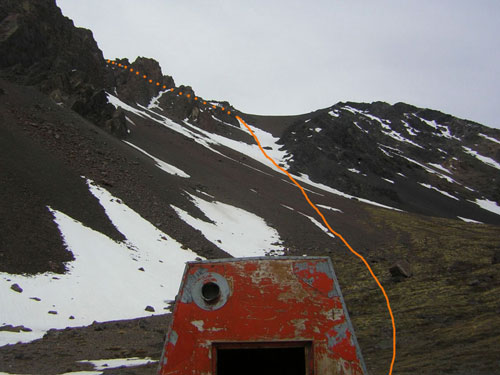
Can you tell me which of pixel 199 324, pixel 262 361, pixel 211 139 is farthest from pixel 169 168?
pixel 199 324

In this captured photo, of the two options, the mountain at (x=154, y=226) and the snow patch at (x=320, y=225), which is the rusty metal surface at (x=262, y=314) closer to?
the mountain at (x=154, y=226)

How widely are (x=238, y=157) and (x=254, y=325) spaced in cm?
6033

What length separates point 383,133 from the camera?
118 m

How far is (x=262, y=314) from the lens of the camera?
4480mm

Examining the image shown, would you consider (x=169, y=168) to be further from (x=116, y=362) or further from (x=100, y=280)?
(x=116, y=362)

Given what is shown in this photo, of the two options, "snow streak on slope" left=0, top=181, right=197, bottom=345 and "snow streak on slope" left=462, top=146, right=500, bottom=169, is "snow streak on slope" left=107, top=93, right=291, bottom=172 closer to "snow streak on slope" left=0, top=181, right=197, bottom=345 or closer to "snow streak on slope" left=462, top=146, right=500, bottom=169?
"snow streak on slope" left=0, top=181, right=197, bottom=345

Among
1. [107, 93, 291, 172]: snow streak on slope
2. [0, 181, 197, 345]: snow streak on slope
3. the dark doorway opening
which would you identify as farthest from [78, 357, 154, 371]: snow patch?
[107, 93, 291, 172]: snow streak on slope

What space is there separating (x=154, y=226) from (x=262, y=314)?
22516mm

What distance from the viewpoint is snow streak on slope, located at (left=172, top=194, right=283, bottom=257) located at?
29266 millimetres

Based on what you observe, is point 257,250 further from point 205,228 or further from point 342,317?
point 342,317

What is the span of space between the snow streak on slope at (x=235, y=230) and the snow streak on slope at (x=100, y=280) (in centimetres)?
435

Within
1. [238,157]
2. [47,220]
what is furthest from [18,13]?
[47,220]

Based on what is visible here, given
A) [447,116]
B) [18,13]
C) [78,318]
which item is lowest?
[78,318]

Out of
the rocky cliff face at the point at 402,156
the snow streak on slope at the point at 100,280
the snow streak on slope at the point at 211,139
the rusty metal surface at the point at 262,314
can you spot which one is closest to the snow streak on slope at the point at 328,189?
the rocky cliff face at the point at 402,156
